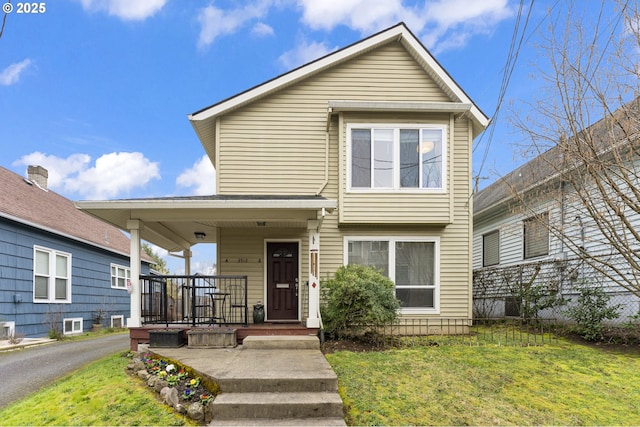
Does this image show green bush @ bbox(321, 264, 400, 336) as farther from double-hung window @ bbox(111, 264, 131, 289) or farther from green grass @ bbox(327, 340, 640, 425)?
double-hung window @ bbox(111, 264, 131, 289)

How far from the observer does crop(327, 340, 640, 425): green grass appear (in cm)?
445

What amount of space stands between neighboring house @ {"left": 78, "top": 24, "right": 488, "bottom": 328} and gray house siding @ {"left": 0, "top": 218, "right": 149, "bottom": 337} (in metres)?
4.39

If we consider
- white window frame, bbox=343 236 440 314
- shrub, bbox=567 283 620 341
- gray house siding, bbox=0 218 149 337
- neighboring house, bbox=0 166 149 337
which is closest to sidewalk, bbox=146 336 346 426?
white window frame, bbox=343 236 440 314

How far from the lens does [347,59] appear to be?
9797 millimetres

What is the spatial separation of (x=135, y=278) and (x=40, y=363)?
8.30 feet

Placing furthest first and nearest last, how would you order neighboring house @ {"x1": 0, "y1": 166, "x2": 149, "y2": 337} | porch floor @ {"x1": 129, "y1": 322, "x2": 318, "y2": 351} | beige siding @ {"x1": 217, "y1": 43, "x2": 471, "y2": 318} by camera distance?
neighboring house @ {"x1": 0, "y1": 166, "x2": 149, "y2": 337} → beige siding @ {"x1": 217, "y1": 43, "x2": 471, "y2": 318} → porch floor @ {"x1": 129, "y1": 322, "x2": 318, "y2": 351}

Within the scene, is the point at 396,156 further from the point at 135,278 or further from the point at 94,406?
the point at 94,406

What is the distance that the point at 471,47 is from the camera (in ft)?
42.0

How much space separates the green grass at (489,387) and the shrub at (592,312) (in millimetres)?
1058

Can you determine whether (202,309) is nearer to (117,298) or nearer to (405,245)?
(405,245)

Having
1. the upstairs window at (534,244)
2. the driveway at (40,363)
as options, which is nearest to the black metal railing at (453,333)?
the upstairs window at (534,244)

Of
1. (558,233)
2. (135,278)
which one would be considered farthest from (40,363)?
(558,233)

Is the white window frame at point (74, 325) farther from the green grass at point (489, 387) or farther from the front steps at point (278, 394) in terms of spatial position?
the green grass at point (489, 387)

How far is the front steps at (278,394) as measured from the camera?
4.21m
